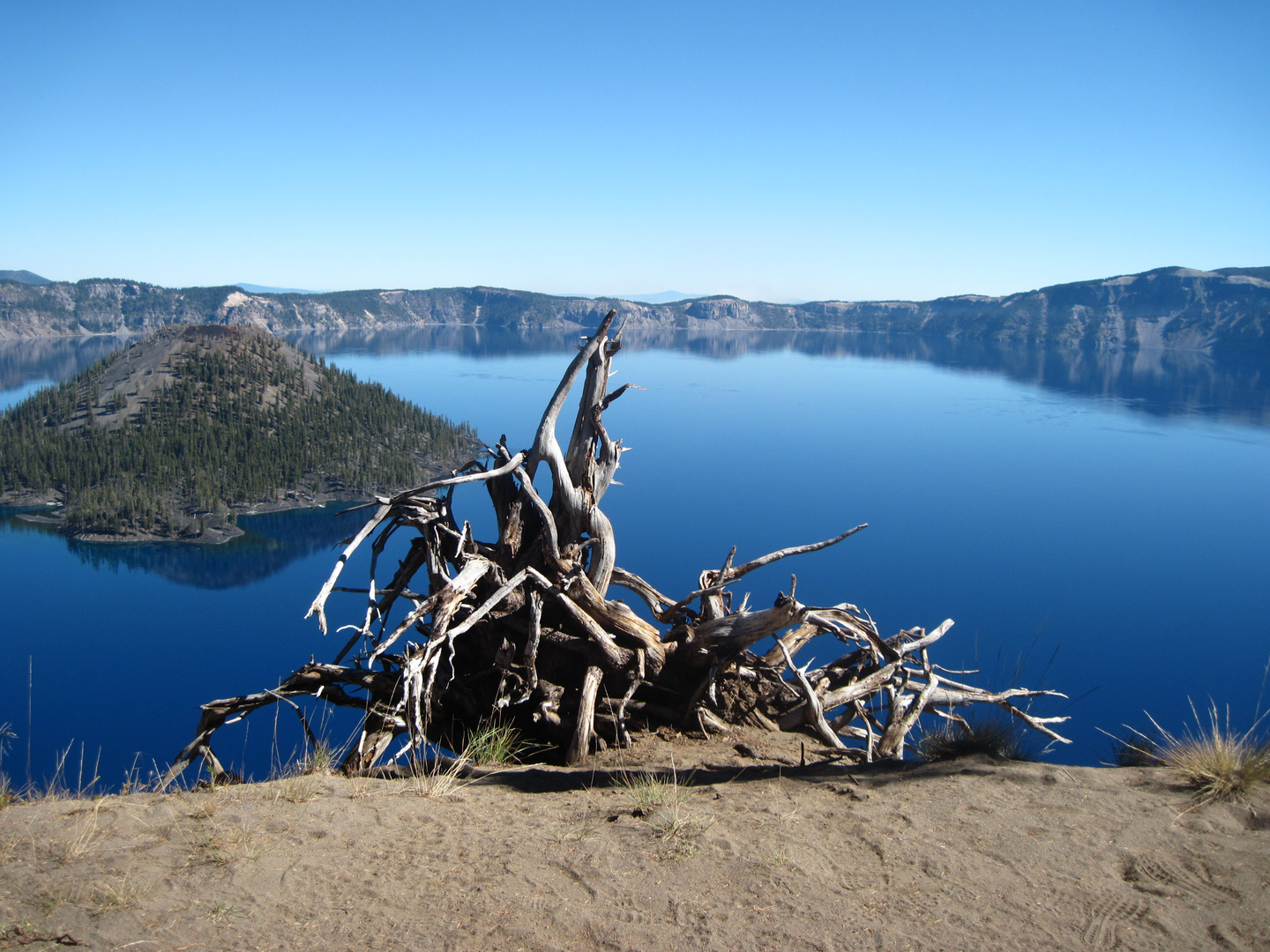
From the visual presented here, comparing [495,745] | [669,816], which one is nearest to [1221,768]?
[669,816]

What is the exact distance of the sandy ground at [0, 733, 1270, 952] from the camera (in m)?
3.35

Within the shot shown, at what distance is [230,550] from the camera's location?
4212 cm

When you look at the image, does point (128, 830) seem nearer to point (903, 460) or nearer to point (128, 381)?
point (903, 460)

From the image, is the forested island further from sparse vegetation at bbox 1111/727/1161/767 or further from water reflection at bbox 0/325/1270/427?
sparse vegetation at bbox 1111/727/1161/767

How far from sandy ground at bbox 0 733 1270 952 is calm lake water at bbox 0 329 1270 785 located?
148 centimetres

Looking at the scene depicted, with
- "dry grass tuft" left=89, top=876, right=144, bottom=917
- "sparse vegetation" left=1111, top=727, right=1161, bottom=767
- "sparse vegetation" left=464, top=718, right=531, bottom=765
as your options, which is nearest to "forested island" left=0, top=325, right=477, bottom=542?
"sparse vegetation" left=464, top=718, right=531, bottom=765

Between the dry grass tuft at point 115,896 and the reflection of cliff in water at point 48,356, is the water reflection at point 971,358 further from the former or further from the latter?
the dry grass tuft at point 115,896

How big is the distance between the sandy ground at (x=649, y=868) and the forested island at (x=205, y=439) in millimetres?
45586

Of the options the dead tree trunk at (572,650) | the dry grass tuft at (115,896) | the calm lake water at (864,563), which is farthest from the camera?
the calm lake water at (864,563)

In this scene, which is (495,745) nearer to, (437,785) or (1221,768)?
(437,785)

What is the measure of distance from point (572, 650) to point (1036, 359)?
503 feet

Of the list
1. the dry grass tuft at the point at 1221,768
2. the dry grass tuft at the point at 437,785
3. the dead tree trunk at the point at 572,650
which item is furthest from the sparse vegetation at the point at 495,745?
the dry grass tuft at the point at 1221,768

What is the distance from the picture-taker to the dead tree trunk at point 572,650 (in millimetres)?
6531

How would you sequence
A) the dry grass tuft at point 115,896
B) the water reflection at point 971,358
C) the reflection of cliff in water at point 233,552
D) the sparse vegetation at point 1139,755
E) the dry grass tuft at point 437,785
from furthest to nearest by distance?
the water reflection at point 971,358 < the reflection of cliff in water at point 233,552 < the sparse vegetation at point 1139,755 < the dry grass tuft at point 437,785 < the dry grass tuft at point 115,896
